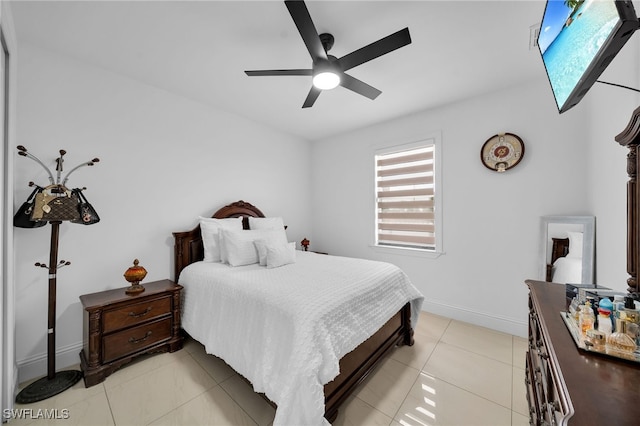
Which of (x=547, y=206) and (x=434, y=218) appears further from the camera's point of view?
(x=434, y=218)

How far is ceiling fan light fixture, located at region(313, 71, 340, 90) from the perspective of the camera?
5.84 ft

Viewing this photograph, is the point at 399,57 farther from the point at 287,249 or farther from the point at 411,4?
the point at 287,249

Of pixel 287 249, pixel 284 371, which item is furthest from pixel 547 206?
pixel 284 371

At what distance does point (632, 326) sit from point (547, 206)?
2152mm

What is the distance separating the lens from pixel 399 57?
2.12 meters

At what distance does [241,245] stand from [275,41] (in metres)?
1.88

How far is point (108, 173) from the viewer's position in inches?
91.3

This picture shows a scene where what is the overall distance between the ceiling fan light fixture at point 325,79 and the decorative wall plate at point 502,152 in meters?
1.94

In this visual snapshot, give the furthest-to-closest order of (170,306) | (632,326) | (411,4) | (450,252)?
1. (450,252)
2. (170,306)
3. (411,4)
4. (632,326)

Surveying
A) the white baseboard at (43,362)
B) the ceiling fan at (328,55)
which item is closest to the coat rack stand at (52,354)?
the white baseboard at (43,362)

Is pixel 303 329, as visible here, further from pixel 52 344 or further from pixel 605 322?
pixel 52 344

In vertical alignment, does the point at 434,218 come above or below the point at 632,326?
above

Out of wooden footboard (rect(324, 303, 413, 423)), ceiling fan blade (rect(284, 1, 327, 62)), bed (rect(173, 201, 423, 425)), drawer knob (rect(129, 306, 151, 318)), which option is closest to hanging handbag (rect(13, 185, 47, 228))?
drawer knob (rect(129, 306, 151, 318))

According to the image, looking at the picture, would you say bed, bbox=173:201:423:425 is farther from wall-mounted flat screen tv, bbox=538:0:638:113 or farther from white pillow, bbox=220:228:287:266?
wall-mounted flat screen tv, bbox=538:0:638:113
